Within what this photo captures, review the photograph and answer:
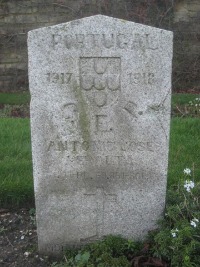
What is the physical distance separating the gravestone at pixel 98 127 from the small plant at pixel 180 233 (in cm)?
15

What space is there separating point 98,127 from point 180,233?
32.3 inches

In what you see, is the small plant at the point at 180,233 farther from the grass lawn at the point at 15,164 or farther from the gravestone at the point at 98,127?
the grass lawn at the point at 15,164

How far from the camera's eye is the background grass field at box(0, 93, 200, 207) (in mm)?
3973

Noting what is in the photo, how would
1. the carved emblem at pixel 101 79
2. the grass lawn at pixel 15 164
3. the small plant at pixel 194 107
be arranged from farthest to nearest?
the small plant at pixel 194 107, the grass lawn at pixel 15 164, the carved emblem at pixel 101 79

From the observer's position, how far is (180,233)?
9.45ft

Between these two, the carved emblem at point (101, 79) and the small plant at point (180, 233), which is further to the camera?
the carved emblem at point (101, 79)

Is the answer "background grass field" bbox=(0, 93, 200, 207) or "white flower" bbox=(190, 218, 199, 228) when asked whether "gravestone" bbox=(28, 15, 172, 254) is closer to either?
"white flower" bbox=(190, 218, 199, 228)

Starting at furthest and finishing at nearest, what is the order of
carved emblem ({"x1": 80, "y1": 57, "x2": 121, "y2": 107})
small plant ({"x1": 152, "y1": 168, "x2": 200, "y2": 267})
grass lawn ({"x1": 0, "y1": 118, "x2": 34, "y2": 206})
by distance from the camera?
grass lawn ({"x1": 0, "y1": 118, "x2": 34, "y2": 206}), carved emblem ({"x1": 80, "y1": 57, "x2": 121, "y2": 107}), small plant ({"x1": 152, "y1": 168, "x2": 200, "y2": 267})

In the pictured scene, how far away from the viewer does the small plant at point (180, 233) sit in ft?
9.34

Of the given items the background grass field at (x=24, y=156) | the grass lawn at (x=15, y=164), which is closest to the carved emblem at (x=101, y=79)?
the background grass field at (x=24, y=156)

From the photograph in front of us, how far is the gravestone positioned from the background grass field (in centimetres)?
47

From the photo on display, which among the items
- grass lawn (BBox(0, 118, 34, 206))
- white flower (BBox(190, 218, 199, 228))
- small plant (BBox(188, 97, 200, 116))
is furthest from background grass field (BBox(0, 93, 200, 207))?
small plant (BBox(188, 97, 200, 116))

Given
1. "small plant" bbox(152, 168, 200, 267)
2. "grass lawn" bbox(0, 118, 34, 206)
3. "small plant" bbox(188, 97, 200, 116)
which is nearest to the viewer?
"small plant" bbox(152, 168, 200, 267)

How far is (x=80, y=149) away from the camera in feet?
10.2
